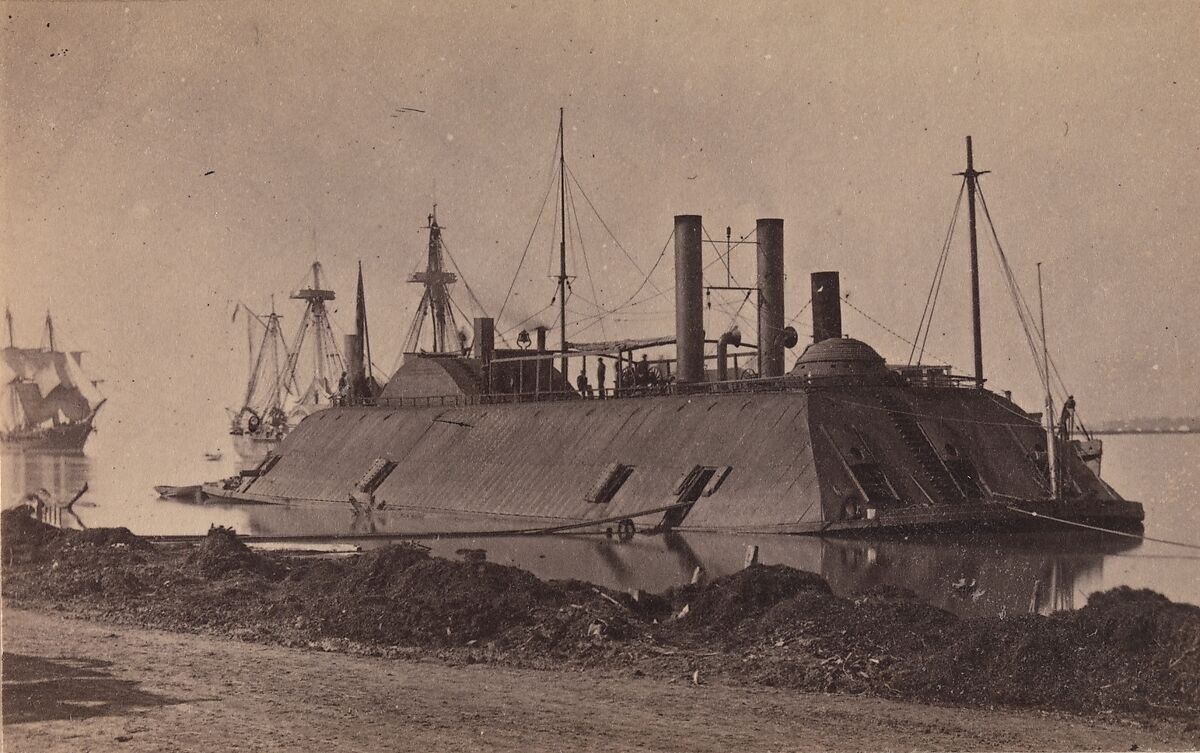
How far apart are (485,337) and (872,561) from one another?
29.4m

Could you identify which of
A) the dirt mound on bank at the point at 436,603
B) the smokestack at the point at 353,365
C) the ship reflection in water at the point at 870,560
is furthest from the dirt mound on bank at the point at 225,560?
the smokestack at the point at 353,365

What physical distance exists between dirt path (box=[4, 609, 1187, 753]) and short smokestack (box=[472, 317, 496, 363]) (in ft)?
127

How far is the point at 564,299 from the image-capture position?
188 ft

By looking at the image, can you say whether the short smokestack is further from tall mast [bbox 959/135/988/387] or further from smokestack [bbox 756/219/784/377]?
tall mast [bbox 959/135/988/387]

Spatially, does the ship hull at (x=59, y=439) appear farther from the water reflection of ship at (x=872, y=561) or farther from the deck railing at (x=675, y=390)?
the water reflection of ship at (x=872, y=561)

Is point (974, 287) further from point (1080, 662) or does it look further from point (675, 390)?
point (1080, 662)

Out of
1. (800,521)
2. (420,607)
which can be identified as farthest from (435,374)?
(420,607)

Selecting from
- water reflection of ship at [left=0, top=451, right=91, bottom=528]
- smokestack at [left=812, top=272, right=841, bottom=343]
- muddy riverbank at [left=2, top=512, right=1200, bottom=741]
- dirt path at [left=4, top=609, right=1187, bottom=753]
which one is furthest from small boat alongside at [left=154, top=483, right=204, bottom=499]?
dirt path at [left=4, top=609, right=1187, bottom=753]

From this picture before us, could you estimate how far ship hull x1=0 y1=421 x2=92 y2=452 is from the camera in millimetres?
96000

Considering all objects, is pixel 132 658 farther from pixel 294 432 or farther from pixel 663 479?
pixel 294 432

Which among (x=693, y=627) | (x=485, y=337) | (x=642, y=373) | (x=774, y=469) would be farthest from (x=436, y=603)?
(x=485, y=337)

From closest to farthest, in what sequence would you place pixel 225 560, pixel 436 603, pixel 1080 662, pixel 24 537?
pixel 1080 662
pixel 436 603
pixel 225 560
pixel 24 537

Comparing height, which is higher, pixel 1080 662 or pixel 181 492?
pixel 181 492

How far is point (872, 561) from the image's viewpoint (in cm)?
2888
